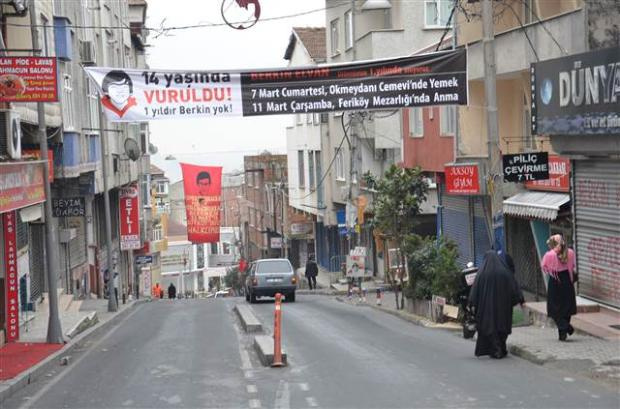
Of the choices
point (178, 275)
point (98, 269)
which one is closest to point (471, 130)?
point (98, 269)

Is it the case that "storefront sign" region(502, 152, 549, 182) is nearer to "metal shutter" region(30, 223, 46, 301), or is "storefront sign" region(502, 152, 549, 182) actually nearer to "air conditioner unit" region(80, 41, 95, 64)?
"metal shutter" region(30, 223, 46, 301)

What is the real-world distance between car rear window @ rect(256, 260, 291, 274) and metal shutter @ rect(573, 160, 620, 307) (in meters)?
18.2

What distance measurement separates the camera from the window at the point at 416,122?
33.7m

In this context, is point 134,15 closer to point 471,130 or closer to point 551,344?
point 471,130

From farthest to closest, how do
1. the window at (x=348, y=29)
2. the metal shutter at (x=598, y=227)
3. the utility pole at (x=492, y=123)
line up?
the window at (x=348, y=29)
the metal shutter at (x=598, y=227)
the utility pole at (x=492, y=123)

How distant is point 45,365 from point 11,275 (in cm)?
417

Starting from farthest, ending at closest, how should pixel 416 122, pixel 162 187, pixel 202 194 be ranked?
pixel 162 187
pixel 202 194
pixel 416 122

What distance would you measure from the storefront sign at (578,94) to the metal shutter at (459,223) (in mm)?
11253

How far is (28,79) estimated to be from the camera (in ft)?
58.9

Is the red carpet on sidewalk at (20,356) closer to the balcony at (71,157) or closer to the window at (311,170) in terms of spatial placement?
the balcony at (71,157)

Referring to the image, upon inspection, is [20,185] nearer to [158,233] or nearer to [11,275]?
[11,275]

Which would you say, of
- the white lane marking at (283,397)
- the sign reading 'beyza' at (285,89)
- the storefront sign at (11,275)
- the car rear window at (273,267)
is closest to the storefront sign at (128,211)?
the car rear window at (273,267)

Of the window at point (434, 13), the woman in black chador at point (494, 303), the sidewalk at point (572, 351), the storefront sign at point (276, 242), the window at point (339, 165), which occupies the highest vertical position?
the window at point (434, 13)

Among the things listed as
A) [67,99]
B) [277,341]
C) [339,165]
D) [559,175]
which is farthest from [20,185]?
[339,165]
